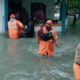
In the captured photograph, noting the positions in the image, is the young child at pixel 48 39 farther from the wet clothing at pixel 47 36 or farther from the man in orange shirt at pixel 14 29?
the man in orange shirt at pixel 14 29

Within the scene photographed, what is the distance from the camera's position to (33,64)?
9.33m

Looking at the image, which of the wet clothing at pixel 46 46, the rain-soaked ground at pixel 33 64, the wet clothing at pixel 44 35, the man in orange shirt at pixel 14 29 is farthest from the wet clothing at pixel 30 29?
the wet clothing at pixel 44 35

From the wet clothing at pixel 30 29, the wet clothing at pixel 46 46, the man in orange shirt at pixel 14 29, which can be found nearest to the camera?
the wet clothing at pixel 46 46

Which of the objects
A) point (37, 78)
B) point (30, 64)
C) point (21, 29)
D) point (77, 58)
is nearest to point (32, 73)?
point (37, 78)

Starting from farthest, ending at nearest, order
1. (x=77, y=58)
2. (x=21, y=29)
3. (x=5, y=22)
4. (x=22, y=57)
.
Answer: (x=5, y=22) → (x=21, y=29) → (x=22, y=57) → (x=77, y=58)

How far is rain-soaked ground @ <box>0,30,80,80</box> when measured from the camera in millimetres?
7871

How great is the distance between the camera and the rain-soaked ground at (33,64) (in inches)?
310

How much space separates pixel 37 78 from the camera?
7.67m

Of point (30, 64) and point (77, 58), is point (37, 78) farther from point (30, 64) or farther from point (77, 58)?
point (77, 58)

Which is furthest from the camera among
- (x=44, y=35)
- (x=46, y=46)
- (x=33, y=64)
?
(x=46, y=46)

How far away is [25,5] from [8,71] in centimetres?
1447

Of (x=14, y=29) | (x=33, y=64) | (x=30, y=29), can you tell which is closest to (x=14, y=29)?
(x=14, y=29)

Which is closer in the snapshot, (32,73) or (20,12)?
(32,73)

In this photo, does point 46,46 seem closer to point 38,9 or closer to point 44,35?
point 44,35
